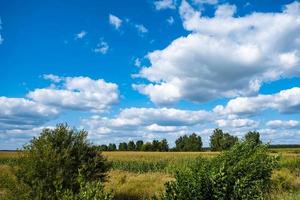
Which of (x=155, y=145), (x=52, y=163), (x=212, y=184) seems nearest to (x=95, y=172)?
(x=52, y=163)

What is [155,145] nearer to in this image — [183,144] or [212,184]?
[183,144]

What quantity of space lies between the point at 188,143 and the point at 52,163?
11444 centimetres

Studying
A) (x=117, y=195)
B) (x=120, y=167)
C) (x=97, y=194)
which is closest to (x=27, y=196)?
(x=97, y=194)

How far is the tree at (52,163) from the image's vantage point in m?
14.6

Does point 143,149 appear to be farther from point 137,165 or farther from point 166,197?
point 166,197

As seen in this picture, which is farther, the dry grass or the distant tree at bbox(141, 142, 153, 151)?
the distant tree at bbox(141, 142, 153, 151)

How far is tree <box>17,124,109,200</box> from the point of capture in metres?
14.6

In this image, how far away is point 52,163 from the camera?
48.4 ft

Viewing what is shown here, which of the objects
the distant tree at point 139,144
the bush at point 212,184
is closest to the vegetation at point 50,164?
the bush at point 212,184

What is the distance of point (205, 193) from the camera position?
12.0 m

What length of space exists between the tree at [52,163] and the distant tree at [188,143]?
368 feet

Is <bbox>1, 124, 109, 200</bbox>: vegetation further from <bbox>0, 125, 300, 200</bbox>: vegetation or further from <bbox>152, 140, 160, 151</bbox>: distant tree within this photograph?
<bbox>152, 140, 160, 151</bbox>: distant tree

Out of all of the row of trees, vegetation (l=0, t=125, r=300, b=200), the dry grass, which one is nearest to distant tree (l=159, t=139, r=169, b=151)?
the row of trees

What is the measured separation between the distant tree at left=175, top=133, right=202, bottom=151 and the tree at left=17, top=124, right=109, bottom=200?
112015 mm
